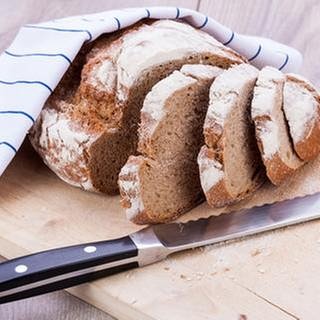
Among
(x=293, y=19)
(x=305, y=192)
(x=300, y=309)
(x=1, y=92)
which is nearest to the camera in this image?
(x=300, y=309)

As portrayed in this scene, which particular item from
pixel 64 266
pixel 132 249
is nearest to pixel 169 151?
pixel 132 249

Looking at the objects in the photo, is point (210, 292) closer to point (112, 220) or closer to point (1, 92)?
point (112, 220)

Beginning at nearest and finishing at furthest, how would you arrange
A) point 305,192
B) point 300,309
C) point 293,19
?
1. point 300,309
2. point 305,192
3. point 293,19

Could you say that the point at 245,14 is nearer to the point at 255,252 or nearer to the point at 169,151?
the point at 169,151

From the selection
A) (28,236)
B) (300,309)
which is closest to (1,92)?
(28,236)

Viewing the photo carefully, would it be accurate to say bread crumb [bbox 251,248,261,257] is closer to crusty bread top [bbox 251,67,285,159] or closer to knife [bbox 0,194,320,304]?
knife [bbox 0,194,320,304]

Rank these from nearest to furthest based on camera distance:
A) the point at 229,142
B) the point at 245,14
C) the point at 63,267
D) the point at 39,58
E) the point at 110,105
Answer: the point at 63,267
the point at 229,142
the point at 110,105
the point at 39,58
the point at 245,14
